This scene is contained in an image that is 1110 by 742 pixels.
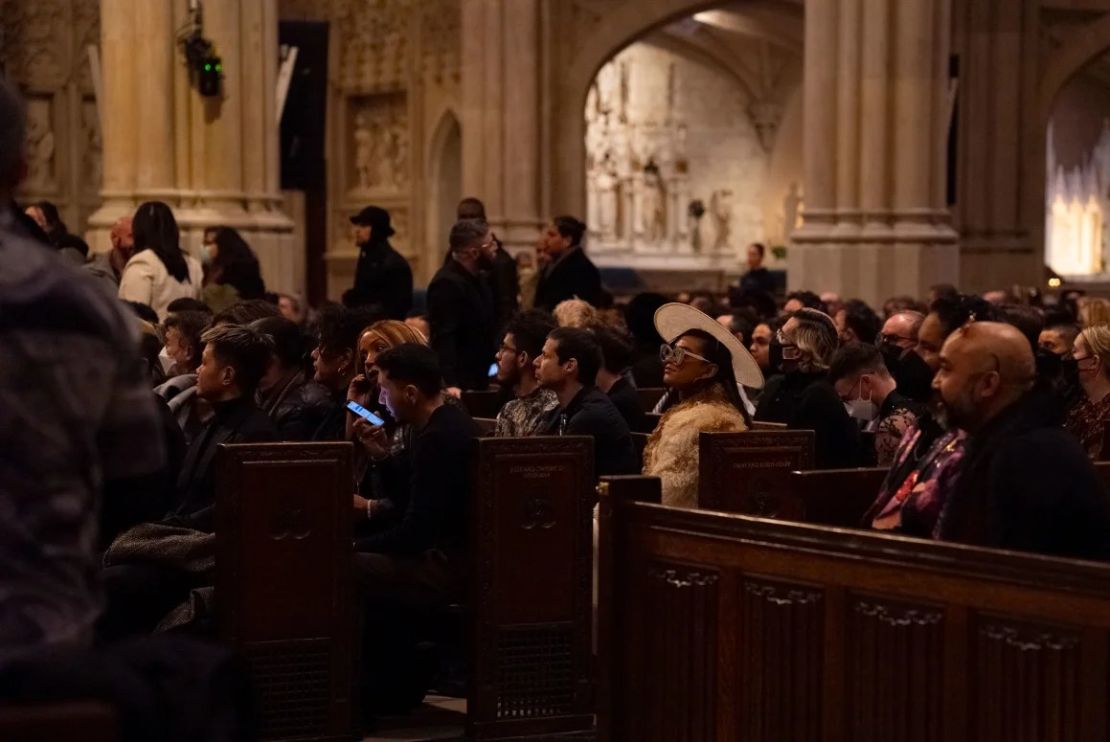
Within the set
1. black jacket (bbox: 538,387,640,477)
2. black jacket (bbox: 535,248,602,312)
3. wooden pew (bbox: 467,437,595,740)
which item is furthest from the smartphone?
black jacket (bbox: 535,248,602,312)

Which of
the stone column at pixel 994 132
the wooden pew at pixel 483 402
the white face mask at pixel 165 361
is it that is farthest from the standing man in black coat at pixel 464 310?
the stone column at pixel 994 132

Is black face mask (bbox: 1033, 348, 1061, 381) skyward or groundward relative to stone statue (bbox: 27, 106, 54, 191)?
groundward

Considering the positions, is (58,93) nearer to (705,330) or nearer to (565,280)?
(565,280)

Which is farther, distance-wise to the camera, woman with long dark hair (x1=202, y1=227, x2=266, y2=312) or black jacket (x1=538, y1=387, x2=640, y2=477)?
woman with long dark hair (x1=202, y1=227, x2=266, y2=312)

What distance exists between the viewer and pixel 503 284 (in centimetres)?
1230

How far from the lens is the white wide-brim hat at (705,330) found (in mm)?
7773

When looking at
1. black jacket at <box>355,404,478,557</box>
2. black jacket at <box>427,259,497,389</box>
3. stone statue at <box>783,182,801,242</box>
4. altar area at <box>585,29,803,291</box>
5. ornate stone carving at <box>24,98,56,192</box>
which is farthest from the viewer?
stone statue at <box>783,182,801,242</box>

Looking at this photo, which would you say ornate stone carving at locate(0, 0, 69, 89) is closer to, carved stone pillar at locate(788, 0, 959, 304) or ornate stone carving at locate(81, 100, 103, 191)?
ornate stone carving at locate(81, 100, 103, 191)

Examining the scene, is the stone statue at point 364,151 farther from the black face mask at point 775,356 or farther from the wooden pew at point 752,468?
the wooden pew at point 752,468

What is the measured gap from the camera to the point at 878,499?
6.18 meters

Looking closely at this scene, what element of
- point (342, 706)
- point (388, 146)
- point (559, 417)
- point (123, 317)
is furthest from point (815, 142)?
point (123, 317)

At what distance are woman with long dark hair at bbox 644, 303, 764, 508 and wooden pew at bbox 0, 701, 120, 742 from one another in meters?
4.82

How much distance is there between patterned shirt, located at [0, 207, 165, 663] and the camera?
114 inches

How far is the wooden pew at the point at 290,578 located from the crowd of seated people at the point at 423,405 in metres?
0.23
